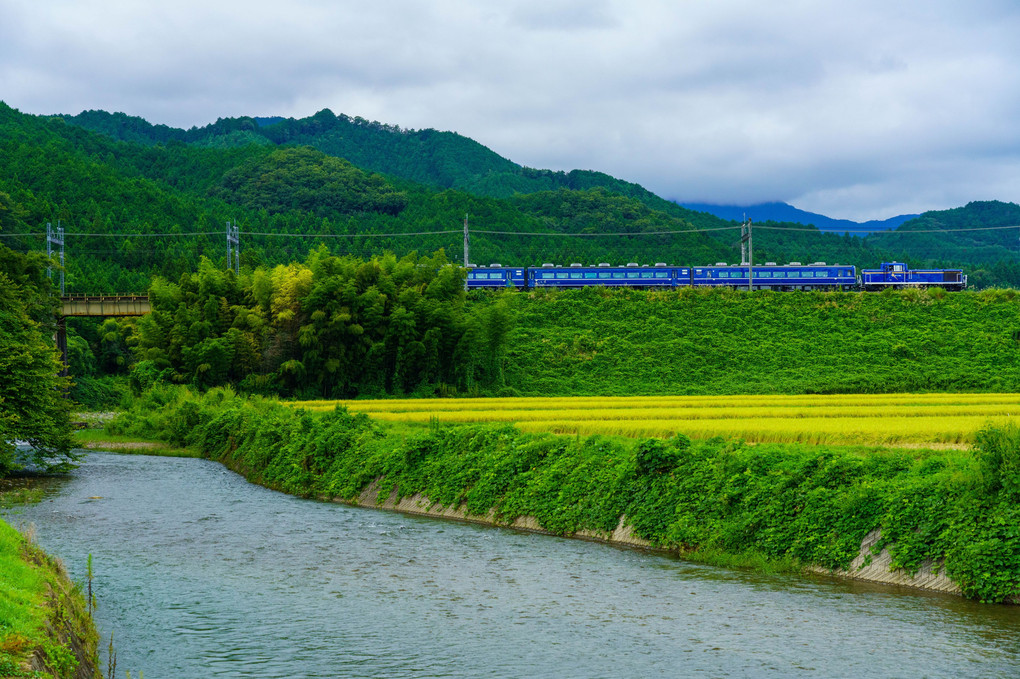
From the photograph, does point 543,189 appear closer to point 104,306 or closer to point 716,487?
point 104,306

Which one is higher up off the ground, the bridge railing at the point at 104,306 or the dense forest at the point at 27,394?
the bridge railing at the point at 104,306

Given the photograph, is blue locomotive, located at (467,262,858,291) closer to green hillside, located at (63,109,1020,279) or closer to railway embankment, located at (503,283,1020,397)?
railway embankment, located at (503,283,1020,397)

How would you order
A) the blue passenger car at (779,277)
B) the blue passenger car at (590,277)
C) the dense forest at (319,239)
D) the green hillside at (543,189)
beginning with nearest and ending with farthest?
the dense forest at (319,239) → the blue passenger car at (590,277) → the blue passenger car at (779,277) → the green hillside at (543,189)

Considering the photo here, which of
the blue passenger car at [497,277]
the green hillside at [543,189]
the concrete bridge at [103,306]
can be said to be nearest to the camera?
the concrete bridge at [103,306]

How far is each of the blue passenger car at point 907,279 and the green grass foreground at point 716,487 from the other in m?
58.1

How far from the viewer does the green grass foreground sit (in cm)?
1445

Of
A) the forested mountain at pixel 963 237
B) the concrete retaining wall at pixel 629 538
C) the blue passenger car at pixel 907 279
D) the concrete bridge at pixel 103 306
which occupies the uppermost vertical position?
the forested mountain at pixel 963 237

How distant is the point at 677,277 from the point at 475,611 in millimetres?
63849

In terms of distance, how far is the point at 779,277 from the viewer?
74500 mm

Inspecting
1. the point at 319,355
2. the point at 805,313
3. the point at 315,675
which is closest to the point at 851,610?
the point at 315,675

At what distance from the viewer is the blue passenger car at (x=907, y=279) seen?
7612cm

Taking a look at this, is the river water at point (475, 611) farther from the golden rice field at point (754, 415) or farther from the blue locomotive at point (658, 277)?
the blue locomotive at point (658, 277)

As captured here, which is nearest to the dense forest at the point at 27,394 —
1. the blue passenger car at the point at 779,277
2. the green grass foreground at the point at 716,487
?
the green grass foreground at the point at 716,487

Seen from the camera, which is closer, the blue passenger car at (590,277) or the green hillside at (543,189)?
the blue passenger car at (590,277)
